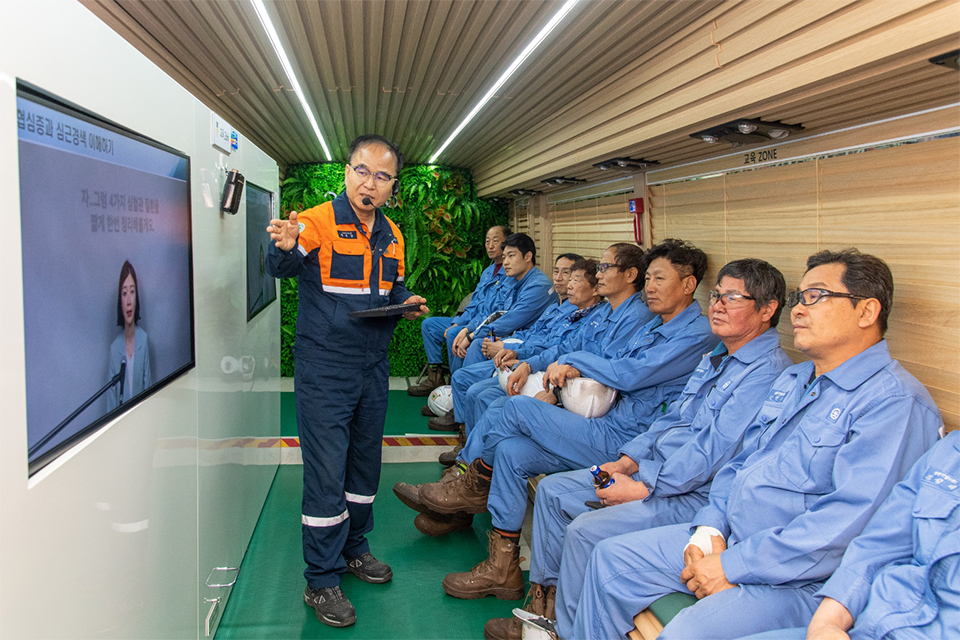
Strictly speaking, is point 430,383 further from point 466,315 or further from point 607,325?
point 607,325

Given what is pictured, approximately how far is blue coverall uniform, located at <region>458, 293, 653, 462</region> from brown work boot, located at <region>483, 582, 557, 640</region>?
0.88 meters

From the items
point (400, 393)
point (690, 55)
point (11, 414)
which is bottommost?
point (400, 393)

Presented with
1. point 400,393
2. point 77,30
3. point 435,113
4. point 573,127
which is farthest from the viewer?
point 400,393

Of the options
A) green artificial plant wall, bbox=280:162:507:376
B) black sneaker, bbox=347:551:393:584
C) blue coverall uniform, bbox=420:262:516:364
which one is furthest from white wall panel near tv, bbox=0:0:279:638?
green artificial plant wall, bbox=280:162:507:376

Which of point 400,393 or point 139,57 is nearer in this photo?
point 139,57

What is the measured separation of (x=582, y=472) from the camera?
9.89 ft

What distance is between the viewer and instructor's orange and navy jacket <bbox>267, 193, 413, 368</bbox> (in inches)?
116

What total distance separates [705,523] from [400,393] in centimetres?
532

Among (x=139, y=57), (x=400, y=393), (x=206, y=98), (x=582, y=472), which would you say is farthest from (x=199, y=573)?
(x=400, y=393)

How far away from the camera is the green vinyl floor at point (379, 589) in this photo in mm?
2904

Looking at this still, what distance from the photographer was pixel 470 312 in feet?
22.3

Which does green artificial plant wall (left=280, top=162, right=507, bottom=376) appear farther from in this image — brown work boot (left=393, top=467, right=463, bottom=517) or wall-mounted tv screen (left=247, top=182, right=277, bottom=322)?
brown work boot (left=393, top=467, right=463, bottom=517)

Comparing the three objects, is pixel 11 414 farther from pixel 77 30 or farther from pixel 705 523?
pixel 705 523

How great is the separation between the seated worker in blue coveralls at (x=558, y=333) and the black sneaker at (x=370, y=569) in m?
0.49
